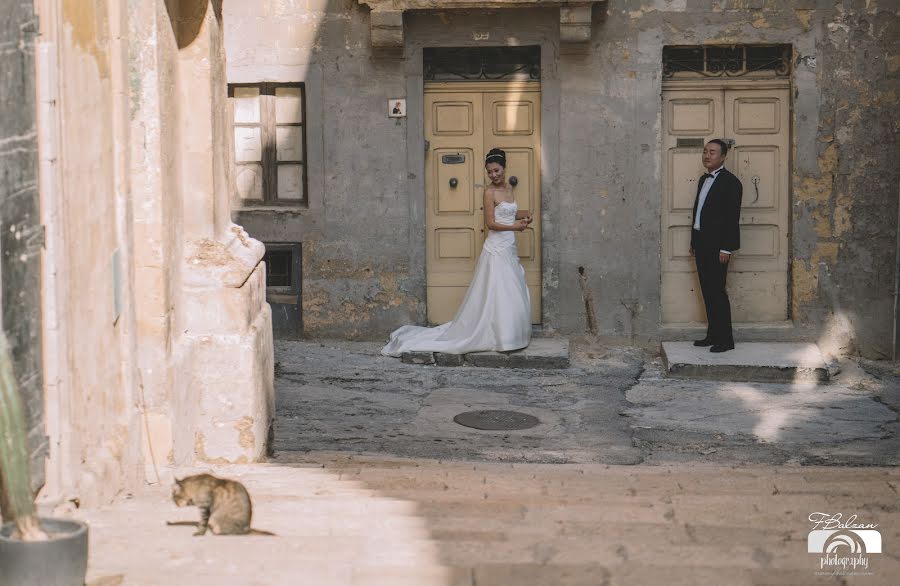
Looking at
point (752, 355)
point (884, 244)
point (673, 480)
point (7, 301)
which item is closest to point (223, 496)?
point (7, 301)

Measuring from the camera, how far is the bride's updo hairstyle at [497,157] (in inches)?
449

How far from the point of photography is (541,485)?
5.71m

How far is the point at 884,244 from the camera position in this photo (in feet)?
38.3

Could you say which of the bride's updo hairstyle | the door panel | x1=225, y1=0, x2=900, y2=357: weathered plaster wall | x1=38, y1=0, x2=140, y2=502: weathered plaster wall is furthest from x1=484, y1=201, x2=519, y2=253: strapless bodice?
x1=38, y1=0, x2=140, y2=502: weathered plaster wall

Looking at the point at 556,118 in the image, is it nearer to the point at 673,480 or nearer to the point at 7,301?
the point at 673,480

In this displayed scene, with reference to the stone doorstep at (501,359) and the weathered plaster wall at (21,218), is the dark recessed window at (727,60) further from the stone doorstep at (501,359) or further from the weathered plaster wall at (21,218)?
the weathered plaster wall at (21,218)

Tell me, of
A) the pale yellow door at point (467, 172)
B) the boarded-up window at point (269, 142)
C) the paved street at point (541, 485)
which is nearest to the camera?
the paved street at point (541, 485)

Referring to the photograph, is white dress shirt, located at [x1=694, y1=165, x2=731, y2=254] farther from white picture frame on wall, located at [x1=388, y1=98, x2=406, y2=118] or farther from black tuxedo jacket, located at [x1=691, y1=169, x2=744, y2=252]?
white picture frame on wall, located at [x1=388, y1=98, x2=406, y2=118]

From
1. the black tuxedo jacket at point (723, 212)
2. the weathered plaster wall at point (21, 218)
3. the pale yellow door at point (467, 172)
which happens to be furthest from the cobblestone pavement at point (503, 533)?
the pale yellow door at point (467, 172)

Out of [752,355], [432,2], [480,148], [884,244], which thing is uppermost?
[432,2]

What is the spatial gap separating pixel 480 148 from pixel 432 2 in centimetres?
150

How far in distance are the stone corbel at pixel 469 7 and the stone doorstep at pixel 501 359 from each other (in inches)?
114

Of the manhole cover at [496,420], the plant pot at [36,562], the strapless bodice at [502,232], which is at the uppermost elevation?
the strapless bodice at [502,232]

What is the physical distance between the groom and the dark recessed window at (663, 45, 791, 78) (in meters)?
0.88
